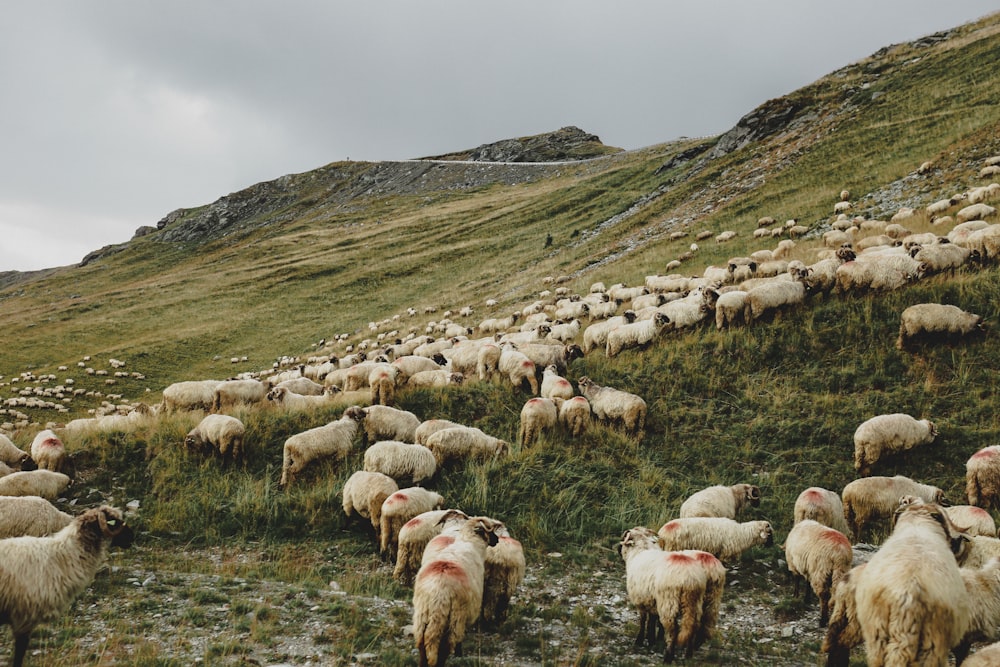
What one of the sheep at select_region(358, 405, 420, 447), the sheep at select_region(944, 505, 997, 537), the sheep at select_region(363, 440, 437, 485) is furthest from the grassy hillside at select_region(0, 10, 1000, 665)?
the sheep at select_region(944, 505, 997, 537)

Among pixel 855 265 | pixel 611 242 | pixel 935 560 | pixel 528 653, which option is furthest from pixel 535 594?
pixel 611 242

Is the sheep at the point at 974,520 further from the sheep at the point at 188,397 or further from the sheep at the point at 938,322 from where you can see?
the sheep at the point at 188,397

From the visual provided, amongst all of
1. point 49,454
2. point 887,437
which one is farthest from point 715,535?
point 49,454

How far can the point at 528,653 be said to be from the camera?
237 inches

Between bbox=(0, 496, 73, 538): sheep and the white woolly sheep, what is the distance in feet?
15.0

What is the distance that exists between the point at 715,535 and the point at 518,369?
669 cm

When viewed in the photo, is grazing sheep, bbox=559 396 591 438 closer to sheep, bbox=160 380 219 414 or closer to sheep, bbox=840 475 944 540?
sheep, bbox=840 475 944 540

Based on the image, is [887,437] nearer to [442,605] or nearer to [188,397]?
[442,605]

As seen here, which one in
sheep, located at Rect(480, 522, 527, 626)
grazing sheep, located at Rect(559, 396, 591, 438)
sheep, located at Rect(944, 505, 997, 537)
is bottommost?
sheep, located at Rect(944, 505, 997, 537)

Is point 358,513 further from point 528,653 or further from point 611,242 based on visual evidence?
point 611,242

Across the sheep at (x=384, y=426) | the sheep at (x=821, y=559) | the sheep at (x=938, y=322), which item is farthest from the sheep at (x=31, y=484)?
the sheep at (x=938, y=322)

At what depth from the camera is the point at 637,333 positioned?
14.7 m

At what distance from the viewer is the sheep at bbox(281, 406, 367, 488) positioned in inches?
395

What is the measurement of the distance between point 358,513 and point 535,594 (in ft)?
10.6
